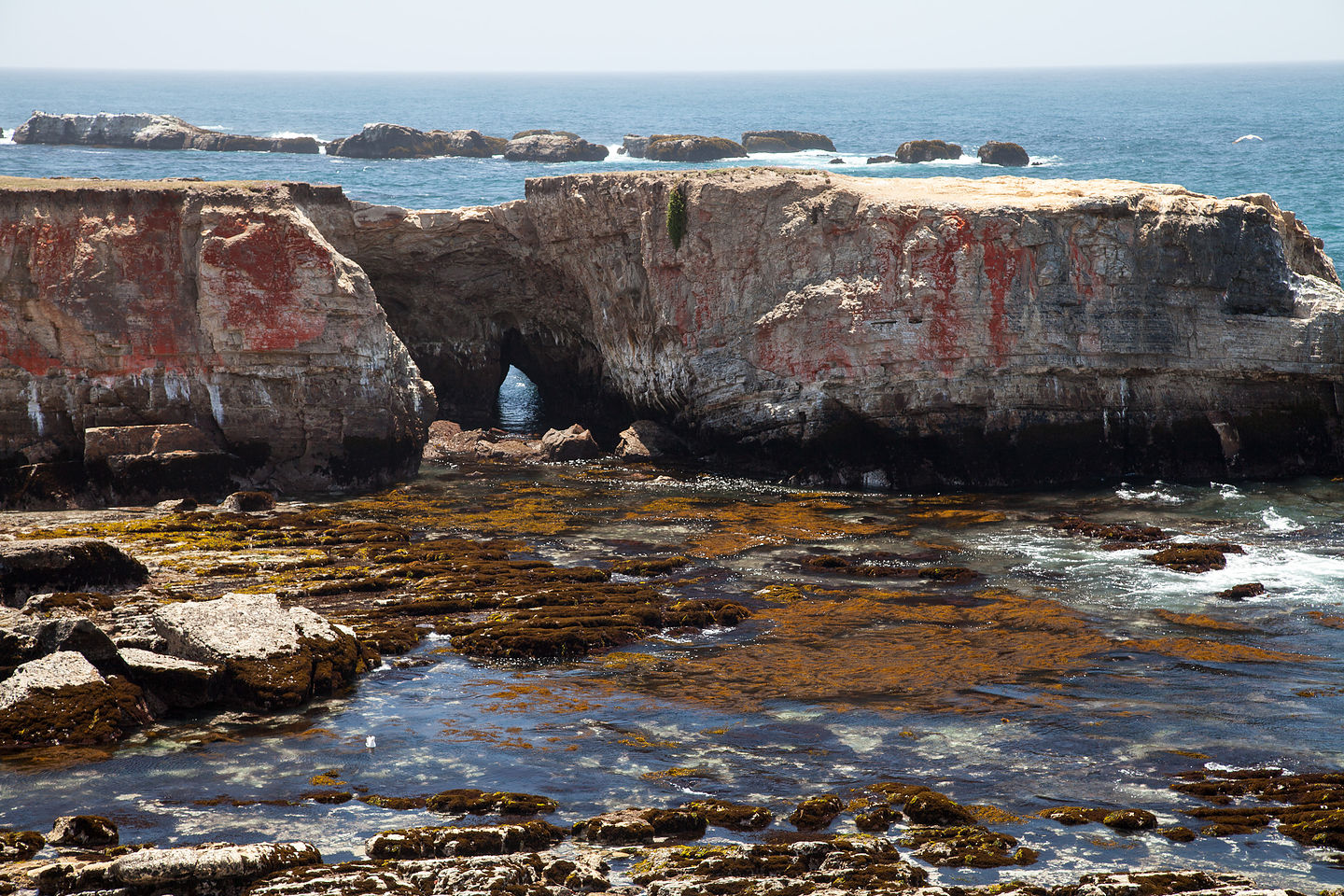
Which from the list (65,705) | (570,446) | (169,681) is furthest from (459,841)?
(570,446)

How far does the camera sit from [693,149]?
98375mm

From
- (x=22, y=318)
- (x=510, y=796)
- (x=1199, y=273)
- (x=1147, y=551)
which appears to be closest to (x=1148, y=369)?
(x=1199, y=273)

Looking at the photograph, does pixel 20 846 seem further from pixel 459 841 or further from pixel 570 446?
pixel 570 446

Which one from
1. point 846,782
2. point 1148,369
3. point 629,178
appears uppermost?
point 629,178

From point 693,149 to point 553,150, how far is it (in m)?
11.2

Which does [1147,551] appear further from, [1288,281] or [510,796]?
[510,796]

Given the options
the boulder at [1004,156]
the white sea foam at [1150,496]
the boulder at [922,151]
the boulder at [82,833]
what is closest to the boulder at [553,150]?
the boulder at [922,151]

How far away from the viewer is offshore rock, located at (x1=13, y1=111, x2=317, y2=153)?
101250mm

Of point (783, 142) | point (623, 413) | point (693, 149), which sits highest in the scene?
point (783, 142)

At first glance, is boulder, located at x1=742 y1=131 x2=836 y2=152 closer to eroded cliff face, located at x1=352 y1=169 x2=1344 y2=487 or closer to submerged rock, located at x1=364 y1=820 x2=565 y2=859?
eroded cliff face, located at x1=352 y1=169 x2=1344 y2=487

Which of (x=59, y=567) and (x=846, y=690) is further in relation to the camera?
(x=59, y=567)

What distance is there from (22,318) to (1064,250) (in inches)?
964

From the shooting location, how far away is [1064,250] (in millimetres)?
29766

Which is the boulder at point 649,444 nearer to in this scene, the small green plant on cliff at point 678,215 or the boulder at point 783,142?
the small green plant on cliff at point 678,215
